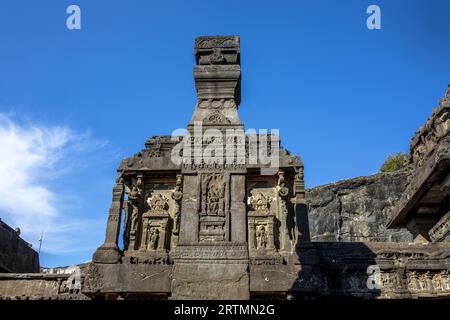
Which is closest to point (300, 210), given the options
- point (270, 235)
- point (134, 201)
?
point (270, 235)

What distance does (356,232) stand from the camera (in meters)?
27.1

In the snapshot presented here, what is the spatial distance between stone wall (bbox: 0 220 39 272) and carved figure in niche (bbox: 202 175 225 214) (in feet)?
53.2

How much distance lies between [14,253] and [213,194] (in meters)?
17.8

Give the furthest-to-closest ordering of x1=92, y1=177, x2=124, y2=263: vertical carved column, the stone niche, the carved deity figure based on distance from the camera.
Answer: the carved deity figure
the stone niche
x1=92, y1=177, x2=124, y2=263: vertical carved column

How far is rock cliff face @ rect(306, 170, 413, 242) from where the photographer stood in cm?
2700

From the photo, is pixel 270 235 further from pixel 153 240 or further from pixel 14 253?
pixel 14 253

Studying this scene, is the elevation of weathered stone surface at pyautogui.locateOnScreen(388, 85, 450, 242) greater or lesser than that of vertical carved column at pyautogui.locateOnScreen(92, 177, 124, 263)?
greater

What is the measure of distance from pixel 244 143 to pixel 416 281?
19.9 ft

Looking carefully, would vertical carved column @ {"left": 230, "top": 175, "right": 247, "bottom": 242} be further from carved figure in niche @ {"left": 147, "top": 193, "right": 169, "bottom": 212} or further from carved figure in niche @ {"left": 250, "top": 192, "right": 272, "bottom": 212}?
carved figure in niche @ {"left": 147, "top": 193, "right": 169, "bottom": 212}

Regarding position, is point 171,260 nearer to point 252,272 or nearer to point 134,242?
point 134,242

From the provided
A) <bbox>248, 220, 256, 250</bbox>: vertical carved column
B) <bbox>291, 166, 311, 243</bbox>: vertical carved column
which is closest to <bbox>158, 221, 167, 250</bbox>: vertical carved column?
<bbox>248, 220, 256, 250</bbox>: vertical carved column

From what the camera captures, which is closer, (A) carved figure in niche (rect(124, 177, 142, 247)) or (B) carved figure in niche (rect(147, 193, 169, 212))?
(A) carved figure in niche (rect(124, 177, 142, 247))

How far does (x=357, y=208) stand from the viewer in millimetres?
27953
